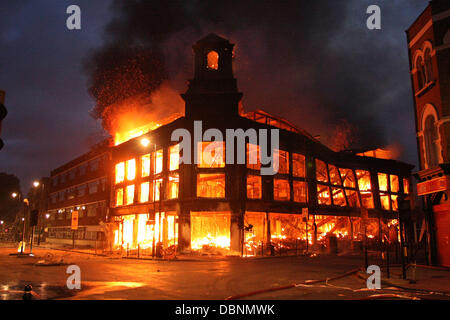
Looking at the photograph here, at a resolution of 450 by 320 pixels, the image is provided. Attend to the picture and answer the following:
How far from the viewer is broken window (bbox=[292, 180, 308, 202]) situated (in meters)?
41.2

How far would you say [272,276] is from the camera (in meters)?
14.8

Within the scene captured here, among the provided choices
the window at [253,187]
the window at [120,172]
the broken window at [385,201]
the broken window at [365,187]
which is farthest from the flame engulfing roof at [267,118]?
the broken window at [385,201]

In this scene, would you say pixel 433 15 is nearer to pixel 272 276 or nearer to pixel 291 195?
pixel 272 276

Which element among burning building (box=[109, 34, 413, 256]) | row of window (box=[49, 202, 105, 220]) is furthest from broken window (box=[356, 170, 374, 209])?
row of window (box=[49, 202, 105, 220])

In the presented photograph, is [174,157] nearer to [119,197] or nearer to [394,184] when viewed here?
[119,197]

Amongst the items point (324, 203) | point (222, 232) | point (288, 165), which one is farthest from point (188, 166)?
point (324, 203)

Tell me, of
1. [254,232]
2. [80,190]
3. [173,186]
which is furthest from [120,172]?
[254,232]

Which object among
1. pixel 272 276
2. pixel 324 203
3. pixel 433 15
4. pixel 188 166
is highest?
pixel 433 15

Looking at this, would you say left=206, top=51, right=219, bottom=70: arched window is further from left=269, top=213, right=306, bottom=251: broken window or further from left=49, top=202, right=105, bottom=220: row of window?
left=49, top=202, right=105, bottom=220: row of window

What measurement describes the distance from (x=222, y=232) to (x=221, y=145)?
866 cm

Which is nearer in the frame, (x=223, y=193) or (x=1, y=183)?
(x=223, y=193)

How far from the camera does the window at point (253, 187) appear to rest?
37.6 m

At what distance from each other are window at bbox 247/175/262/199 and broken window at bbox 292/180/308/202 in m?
4.59

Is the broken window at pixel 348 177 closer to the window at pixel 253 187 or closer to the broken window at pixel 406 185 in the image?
the broken window at pixel 406 185
